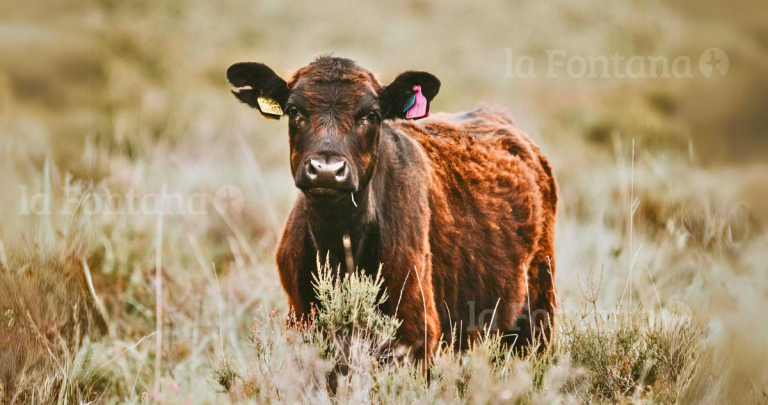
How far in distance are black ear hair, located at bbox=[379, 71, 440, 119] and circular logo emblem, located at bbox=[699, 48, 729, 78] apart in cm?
204

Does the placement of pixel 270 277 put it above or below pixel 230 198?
below

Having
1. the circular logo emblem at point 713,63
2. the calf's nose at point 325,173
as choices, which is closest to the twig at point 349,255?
the calf's nose at point 325,173

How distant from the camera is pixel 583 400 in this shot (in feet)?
12.5

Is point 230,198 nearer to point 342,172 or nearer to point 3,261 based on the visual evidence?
point 3,261

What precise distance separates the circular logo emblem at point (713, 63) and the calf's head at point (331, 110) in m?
2.05

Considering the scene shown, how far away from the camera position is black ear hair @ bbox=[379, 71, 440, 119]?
452 cm

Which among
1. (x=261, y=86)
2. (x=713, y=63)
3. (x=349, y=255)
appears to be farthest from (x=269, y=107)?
(x=713, y=63)

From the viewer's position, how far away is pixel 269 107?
4.65m

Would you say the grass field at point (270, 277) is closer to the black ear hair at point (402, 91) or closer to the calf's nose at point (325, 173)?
the calf's nose at point (325, 173)

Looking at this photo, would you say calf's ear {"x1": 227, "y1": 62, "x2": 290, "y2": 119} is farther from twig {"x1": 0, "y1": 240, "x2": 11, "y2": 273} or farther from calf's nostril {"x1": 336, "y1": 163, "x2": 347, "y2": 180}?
twig {"x1": 0, "y1": 240, "x2": 11, "y2": 273}

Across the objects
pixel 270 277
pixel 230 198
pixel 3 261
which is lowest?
pixel 270 277

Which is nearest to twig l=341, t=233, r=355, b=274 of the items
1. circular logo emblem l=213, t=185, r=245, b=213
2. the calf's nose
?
the calf's nose

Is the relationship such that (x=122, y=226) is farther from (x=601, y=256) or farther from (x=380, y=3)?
(x=380, y=3)

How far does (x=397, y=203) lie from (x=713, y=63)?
2594mm
